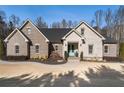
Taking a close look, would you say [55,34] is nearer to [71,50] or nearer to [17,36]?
[71,50]

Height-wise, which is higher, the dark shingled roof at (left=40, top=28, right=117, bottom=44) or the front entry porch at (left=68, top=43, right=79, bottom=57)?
the dark shingled roof at (left=40, top=28, right=117, bottom=44)

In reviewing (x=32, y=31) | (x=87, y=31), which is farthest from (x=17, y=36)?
(x=87, y=31)

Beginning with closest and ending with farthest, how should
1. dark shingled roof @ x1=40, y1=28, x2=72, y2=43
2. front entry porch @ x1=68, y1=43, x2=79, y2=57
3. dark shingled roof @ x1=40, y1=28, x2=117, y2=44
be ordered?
1. front entry porch @ x1=68, y1=43, x2=79, y2=57
2. dark shingled roof @ x1=40, y1=28, x2=117, y2=44
3. dark shingled roof @ x1=40, y1=28, x2=72, y2=43

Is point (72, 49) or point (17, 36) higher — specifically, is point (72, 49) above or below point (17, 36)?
below

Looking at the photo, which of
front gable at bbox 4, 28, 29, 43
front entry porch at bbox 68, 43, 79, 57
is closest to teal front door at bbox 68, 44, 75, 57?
front entry porch at bbox 68, 43, 79, 57

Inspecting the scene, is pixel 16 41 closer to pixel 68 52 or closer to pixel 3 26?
pixel 68 52

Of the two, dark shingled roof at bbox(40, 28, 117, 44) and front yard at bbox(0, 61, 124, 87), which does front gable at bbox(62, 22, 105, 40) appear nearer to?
dark shingled roof at bbox(40, 28, 117, 44)

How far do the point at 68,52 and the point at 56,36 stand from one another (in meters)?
3.63

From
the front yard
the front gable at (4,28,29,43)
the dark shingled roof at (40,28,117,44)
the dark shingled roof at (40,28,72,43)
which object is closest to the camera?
the front yard

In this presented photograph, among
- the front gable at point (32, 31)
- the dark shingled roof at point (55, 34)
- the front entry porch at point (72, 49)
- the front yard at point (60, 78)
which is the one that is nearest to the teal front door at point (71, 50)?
the front entry porch at point (72, 49)

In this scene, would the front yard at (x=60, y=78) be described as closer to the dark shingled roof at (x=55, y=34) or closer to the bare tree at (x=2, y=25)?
the dark shingled roof at (x=55, y=34)
